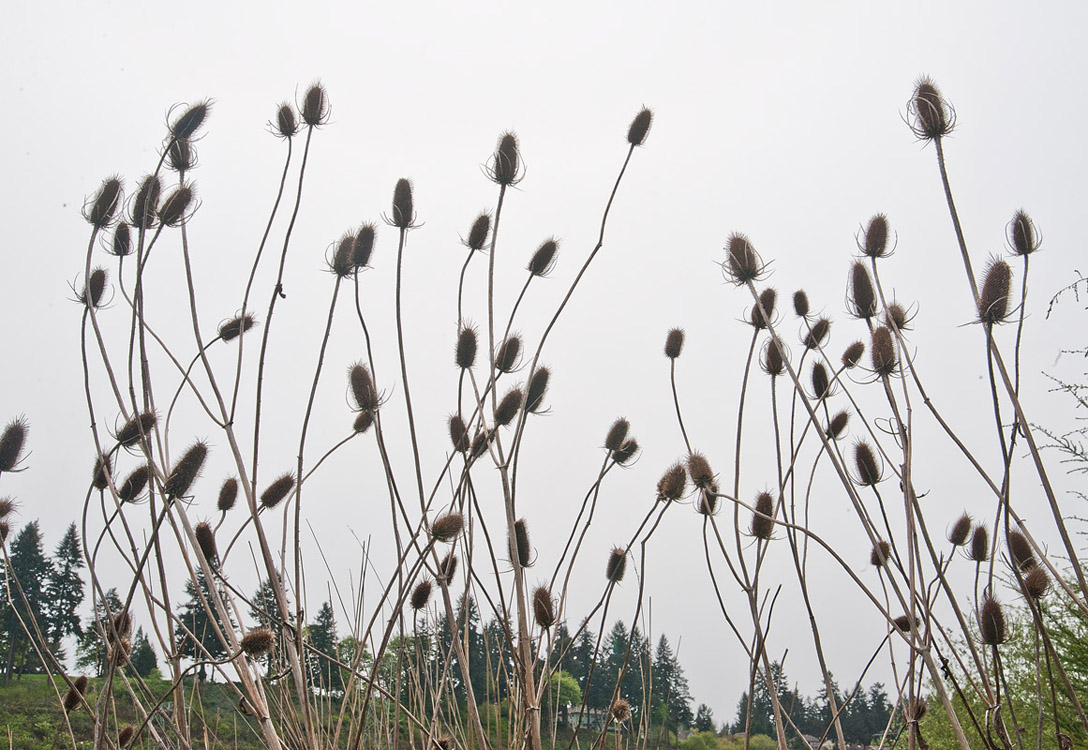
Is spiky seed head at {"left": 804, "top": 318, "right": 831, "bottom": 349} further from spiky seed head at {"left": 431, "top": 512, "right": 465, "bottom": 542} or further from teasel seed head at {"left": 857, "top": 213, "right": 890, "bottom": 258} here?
spiky seed head at {"left": 431, "top": 512, "right": 465, "bottom": 542}

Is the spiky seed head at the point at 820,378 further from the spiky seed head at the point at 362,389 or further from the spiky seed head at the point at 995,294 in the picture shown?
the spiky seed head at the point at 362,389

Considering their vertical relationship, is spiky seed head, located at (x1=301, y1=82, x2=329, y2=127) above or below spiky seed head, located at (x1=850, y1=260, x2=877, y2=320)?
above

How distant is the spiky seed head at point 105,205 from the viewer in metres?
2.80

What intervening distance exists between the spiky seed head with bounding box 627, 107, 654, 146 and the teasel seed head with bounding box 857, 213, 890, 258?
3.35 ft

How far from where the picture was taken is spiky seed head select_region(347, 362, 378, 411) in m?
2.91

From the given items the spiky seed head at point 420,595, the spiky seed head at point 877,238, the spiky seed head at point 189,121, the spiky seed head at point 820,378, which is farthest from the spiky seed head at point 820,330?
the spiky seed head at point 189,121

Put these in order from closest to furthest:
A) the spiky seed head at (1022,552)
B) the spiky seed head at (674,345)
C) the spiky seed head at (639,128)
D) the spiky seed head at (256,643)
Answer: the spiky seed head at (256,643)
the spiky seed head at (1022,552)
the spiky seed head at (639,128)
the spiky seed head at (674,345)

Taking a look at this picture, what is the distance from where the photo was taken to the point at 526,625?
8.06 ft

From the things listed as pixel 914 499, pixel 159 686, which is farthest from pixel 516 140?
pixel 159 686

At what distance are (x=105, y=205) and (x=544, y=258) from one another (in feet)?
5.23

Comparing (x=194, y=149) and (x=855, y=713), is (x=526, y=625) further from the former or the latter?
(x=855, y=713)

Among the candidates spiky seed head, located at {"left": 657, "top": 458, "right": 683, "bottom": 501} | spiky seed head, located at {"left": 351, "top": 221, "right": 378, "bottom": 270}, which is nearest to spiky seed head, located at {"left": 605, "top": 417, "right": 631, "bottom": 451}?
spiky seed head, located at {"left": 657, "top": 458, "right": 683, "bottom": 501}

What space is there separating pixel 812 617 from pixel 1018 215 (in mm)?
1548

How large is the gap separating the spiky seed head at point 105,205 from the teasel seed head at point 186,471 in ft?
2.88
